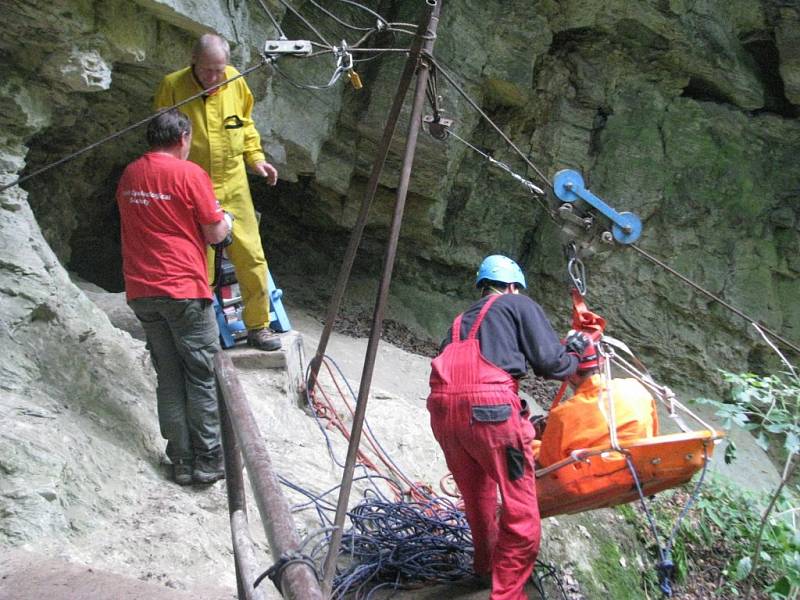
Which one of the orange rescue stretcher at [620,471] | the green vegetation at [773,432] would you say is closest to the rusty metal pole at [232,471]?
the orange rescue stretcher at [620,471]

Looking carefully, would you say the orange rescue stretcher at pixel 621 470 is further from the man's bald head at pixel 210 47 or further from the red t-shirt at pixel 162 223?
the man's bald head at pixel 210 47

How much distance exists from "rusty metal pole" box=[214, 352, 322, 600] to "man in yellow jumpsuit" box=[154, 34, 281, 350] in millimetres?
2165

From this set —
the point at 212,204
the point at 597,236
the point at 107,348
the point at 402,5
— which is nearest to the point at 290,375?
the point at 107,348

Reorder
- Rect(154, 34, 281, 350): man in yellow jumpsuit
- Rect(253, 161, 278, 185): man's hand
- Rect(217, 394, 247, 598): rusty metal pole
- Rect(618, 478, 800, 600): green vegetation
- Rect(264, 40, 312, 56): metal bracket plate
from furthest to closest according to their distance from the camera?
Rect(618, 478, 800, 600): green vegetation → Rect(253, 161, 278, 185): man's hand → Rect(154, 34, 281, 350): man in yellow jumpsuit → Rect(264, 40, 312, 56): metal bracket plate → Rect(217, 394, 247, 598): rusty metal pole

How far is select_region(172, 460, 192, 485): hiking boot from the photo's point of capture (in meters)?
3.43

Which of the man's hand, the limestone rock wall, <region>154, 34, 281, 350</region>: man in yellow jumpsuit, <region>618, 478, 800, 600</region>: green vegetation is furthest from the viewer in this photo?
the limestone rock wall

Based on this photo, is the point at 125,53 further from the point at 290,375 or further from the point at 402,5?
the point at 402,5

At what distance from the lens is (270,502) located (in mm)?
1619

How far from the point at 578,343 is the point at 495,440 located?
650 millimetres

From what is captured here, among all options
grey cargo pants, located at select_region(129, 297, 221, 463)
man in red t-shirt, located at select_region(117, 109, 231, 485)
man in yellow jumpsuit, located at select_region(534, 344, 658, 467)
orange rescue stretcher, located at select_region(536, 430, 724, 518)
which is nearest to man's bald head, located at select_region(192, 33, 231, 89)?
man in red t-shirt, located at select_region(117, 109, 231, 485)

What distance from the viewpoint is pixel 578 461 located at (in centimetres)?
316

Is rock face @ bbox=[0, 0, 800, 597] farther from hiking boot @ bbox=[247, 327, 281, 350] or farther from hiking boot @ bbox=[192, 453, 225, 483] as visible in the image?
hiking boot @ bbox=[192, 453, 225, 483]

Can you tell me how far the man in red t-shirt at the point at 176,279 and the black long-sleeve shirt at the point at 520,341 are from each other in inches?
46.7

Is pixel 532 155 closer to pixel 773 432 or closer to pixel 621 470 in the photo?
pixel 773 432
